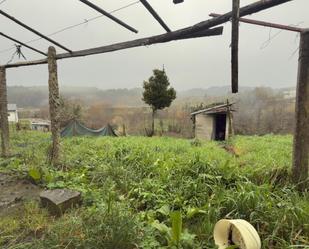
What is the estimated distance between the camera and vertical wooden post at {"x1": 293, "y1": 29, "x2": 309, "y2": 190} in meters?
4.52

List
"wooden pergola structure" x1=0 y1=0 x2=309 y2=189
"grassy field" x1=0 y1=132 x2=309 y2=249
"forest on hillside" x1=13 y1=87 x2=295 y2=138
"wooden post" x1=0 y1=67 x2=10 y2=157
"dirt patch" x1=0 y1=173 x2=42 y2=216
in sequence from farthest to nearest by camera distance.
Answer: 1. "forest on hillside" x1=13 y1=87 x2=295 y2=138
2. "wooden post" x1=0 y1=67 x2=10 y2=157
3. "dirt patch" x1=0 y1=173 x2=42 y2=216
4. "wooden pergola structure" x1=0 y1=0 x2=309 y2=189
5. "grassy field" x1=0 y1=132 x2=309 y2=249

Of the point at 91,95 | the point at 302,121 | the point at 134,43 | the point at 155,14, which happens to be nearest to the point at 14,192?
the point at 134,43

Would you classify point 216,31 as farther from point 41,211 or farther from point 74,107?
point 74,107

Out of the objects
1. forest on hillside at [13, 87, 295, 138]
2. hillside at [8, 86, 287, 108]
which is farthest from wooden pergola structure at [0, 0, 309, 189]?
hillside at [8, 86, 287, 108]

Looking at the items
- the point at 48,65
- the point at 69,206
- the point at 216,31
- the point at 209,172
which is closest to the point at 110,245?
the point at 69,206

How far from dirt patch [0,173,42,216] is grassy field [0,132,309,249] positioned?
0.19m

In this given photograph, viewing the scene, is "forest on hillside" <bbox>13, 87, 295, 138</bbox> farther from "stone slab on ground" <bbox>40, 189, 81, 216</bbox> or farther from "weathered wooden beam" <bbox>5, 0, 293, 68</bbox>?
"stone slab on ground" <bbox>40, 189, 81, 216</bbox>

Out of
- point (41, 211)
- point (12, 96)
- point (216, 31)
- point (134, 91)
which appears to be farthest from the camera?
point (12, 96)

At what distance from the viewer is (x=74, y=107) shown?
109ft

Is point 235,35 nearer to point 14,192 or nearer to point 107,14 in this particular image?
point 107,14

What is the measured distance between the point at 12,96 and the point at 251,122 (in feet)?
129

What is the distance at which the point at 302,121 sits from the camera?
15.2 ft

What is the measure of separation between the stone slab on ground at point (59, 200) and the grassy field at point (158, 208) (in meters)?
0.13

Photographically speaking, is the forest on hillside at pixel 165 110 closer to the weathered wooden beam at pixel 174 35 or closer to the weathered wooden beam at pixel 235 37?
the weathered wooden beam at pixel 174 35
